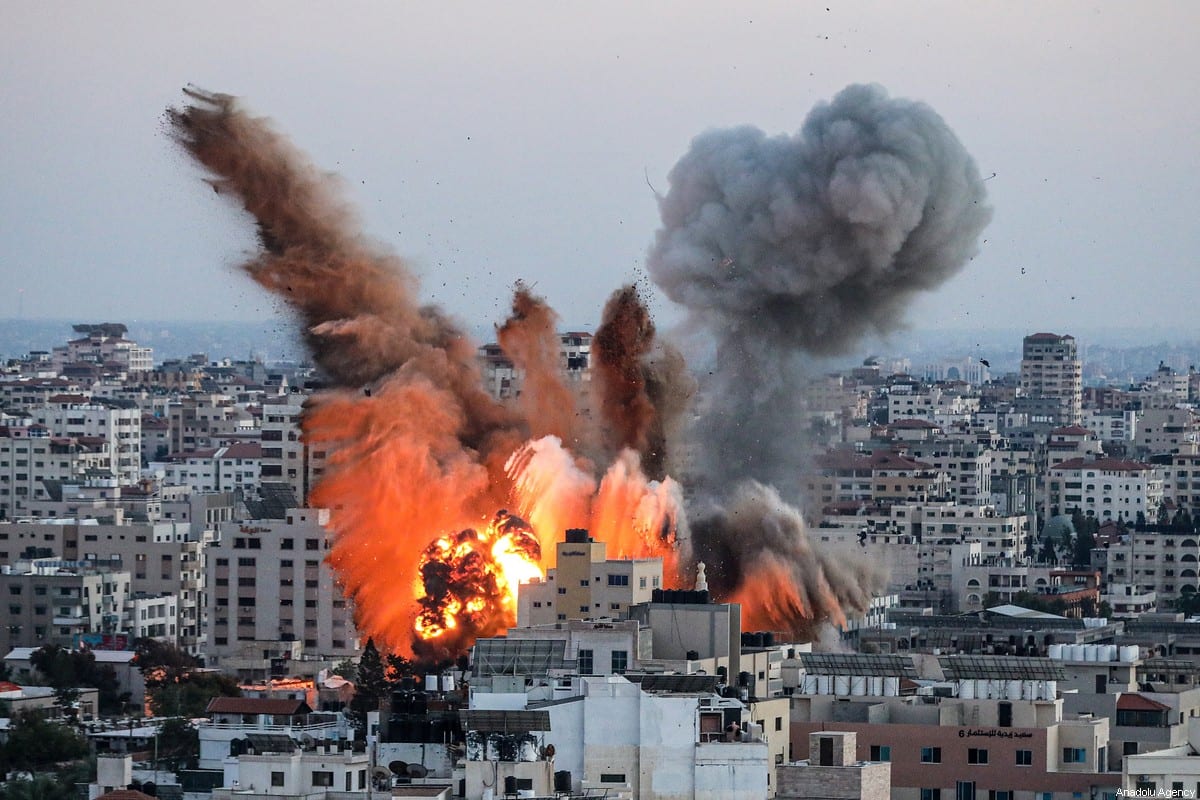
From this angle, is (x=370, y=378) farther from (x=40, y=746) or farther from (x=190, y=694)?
(x=40, y=746)

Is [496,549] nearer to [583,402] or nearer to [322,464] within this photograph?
[583,402]

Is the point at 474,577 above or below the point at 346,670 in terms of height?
above

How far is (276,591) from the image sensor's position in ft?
242

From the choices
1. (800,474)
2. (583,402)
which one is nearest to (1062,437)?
(800,474)

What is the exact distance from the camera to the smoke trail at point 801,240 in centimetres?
7006

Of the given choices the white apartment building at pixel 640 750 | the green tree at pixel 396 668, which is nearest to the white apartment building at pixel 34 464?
the green tree at pixel 396 668

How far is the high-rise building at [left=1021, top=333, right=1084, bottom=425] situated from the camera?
172125mm

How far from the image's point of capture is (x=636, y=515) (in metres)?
63.6

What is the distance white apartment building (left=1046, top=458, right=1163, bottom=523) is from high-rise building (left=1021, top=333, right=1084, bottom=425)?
4803 cm

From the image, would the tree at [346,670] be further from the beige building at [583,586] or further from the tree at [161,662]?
the beige building at [583,586]

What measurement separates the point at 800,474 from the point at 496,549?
738 inches

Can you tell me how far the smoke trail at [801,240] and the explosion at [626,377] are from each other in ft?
0.16

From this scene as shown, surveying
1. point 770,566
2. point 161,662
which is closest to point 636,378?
point 770,566

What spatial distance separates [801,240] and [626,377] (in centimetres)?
472
